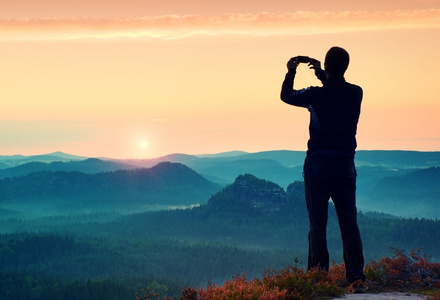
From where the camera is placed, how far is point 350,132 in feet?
52.6

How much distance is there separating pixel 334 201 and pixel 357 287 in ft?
7.74

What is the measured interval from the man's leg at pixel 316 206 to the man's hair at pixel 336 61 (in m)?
2.45

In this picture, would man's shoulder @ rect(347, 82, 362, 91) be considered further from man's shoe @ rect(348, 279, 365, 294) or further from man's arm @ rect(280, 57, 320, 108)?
man's shoe @ rect(348, 279, 365, 294)

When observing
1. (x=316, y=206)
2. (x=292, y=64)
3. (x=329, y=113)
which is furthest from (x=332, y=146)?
(x=292, y=64)

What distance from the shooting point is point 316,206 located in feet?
53.0

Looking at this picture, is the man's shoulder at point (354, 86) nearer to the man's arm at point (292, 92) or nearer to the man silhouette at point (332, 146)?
the man silhouette at point (332, 146)

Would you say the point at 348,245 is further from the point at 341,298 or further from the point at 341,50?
the point at 341,50

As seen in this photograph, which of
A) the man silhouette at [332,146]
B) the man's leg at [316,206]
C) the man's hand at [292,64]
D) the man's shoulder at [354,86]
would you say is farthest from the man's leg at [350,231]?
the man's hand at [292,64]

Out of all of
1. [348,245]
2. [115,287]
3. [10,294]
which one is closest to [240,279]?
[348,245]

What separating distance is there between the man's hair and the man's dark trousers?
92.1 inches

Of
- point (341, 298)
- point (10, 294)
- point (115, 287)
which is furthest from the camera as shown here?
point (10, 294)

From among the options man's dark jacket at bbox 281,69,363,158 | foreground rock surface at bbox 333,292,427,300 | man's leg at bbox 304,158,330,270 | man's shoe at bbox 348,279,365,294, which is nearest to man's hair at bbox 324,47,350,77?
man's dark jacket at bbox 281,69,363,158

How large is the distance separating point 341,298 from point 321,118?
182 inches

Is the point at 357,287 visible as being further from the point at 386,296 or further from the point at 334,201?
the point at 334,201
